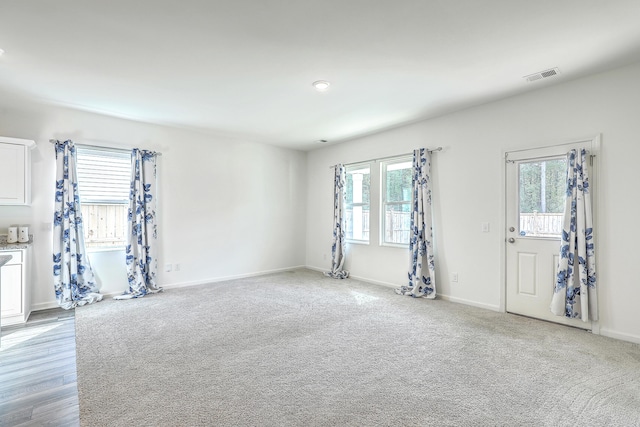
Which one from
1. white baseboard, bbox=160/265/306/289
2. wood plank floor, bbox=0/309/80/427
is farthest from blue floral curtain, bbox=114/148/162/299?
wood plank floor, bbox=0/309/80/427

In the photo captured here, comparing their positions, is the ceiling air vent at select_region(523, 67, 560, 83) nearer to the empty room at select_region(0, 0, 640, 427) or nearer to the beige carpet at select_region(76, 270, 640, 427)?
the empty room at select_region(0, 0, 640, 427)

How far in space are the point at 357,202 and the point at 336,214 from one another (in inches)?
18.4

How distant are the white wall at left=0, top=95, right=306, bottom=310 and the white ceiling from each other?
1.83ft

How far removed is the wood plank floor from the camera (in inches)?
75.7

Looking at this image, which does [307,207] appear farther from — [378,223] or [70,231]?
[70,231]

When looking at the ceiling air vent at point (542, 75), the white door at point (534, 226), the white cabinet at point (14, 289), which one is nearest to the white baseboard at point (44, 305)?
the white cabinet at point (14, 289)

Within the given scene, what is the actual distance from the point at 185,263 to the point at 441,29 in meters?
4.85

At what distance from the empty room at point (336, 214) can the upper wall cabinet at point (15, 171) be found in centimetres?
2

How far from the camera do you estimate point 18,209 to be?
398 centimetres

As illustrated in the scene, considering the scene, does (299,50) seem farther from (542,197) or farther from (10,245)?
(10,245)

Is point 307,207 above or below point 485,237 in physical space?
above

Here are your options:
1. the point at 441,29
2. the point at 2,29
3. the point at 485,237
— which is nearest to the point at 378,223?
the point at 485,237

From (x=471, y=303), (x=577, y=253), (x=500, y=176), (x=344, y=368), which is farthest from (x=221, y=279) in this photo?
(x=577, y=253)

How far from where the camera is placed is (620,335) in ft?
9.98
